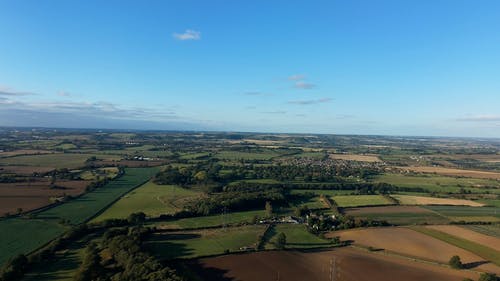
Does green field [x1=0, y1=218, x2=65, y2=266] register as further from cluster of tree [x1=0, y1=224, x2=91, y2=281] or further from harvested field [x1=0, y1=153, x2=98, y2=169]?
harvested field [x1=0, y1=153, x2=98, y2=169]

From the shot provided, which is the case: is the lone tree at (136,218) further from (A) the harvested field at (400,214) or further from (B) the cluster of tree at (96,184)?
(A) the harvested field at (400,214)


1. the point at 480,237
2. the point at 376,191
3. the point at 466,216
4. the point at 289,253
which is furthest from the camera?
the point at 376,191

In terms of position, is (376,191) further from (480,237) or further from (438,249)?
(438,249)

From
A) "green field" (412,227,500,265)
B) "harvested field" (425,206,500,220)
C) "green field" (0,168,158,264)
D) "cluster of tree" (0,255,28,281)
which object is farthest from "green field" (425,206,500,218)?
"cluster of tree" (0,255,28,281)

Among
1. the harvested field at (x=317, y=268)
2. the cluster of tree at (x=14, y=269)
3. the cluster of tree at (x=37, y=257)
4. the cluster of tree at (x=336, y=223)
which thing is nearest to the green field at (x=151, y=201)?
the cluster of tree at (x=37, y=257)

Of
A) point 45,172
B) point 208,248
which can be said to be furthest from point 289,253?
point 45,172

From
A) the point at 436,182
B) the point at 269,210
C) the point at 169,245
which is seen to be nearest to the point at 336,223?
the point at 269,210
